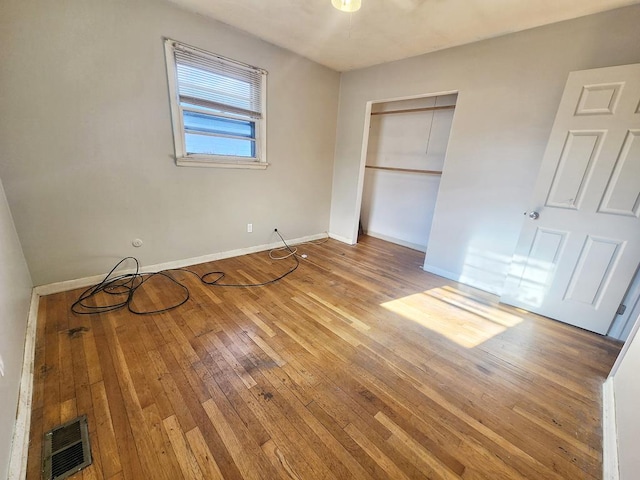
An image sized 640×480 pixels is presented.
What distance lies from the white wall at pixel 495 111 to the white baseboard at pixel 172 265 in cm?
211

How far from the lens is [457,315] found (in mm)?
2395

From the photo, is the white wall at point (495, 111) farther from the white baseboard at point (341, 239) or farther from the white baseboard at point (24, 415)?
the white baseboard at point (24, 415)

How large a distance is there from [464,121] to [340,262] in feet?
7.12

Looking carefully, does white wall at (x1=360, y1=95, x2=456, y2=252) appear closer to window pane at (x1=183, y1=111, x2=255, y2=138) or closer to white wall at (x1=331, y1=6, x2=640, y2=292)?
white wall at (x1=331, y1=6, x2=640, y2=292)

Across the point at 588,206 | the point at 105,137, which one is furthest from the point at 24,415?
the point at 588,206

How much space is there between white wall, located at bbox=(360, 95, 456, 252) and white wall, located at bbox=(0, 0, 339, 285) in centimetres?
183

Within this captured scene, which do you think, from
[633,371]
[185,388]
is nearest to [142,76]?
[185,388]

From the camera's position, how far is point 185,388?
1476 mm

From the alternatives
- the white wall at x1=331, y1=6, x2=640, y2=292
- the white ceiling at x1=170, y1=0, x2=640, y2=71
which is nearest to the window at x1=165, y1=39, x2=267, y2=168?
the white ceiling at x1=170, y1=0, x2=640, y2=71

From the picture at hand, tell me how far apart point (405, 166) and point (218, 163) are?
2861 millimetres

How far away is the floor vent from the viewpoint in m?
1.06

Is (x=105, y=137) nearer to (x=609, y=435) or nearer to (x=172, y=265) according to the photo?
(x=172, y=265)

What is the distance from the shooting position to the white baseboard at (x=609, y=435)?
46.1 inches

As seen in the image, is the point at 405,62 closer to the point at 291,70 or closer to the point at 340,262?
the point at 291,70
